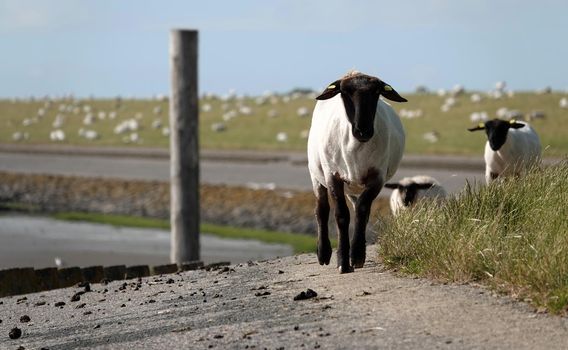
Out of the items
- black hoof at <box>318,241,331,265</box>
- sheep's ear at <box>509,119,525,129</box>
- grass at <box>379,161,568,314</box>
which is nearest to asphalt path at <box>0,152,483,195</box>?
sheep's ear at <box>509,119,525,129</box>

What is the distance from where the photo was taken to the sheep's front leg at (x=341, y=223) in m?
12.8

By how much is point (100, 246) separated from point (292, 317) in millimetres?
18181

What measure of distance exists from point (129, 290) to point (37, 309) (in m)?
1.05

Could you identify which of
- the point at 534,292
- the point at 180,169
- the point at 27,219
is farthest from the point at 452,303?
the point at 27,219

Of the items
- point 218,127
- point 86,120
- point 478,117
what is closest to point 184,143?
point 478,117

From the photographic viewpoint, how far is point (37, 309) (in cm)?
1394

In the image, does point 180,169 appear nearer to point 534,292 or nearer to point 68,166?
point 534,292

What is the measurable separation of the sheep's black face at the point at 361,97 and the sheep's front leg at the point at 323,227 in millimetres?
1471

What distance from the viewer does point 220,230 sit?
30984 millimetres


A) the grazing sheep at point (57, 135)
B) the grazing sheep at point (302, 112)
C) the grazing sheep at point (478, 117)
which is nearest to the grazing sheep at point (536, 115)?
the grazing sheep at point (478, 117)

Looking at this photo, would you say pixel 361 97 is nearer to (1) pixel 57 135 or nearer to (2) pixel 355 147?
(2) pixel 355 147

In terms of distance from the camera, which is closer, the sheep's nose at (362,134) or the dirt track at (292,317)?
the dirt track at (292,317)

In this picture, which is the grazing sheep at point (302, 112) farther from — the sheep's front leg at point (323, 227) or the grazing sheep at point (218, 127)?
the sheep's front leg at point (323, 227)

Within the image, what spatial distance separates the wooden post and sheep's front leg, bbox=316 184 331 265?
7.49m
